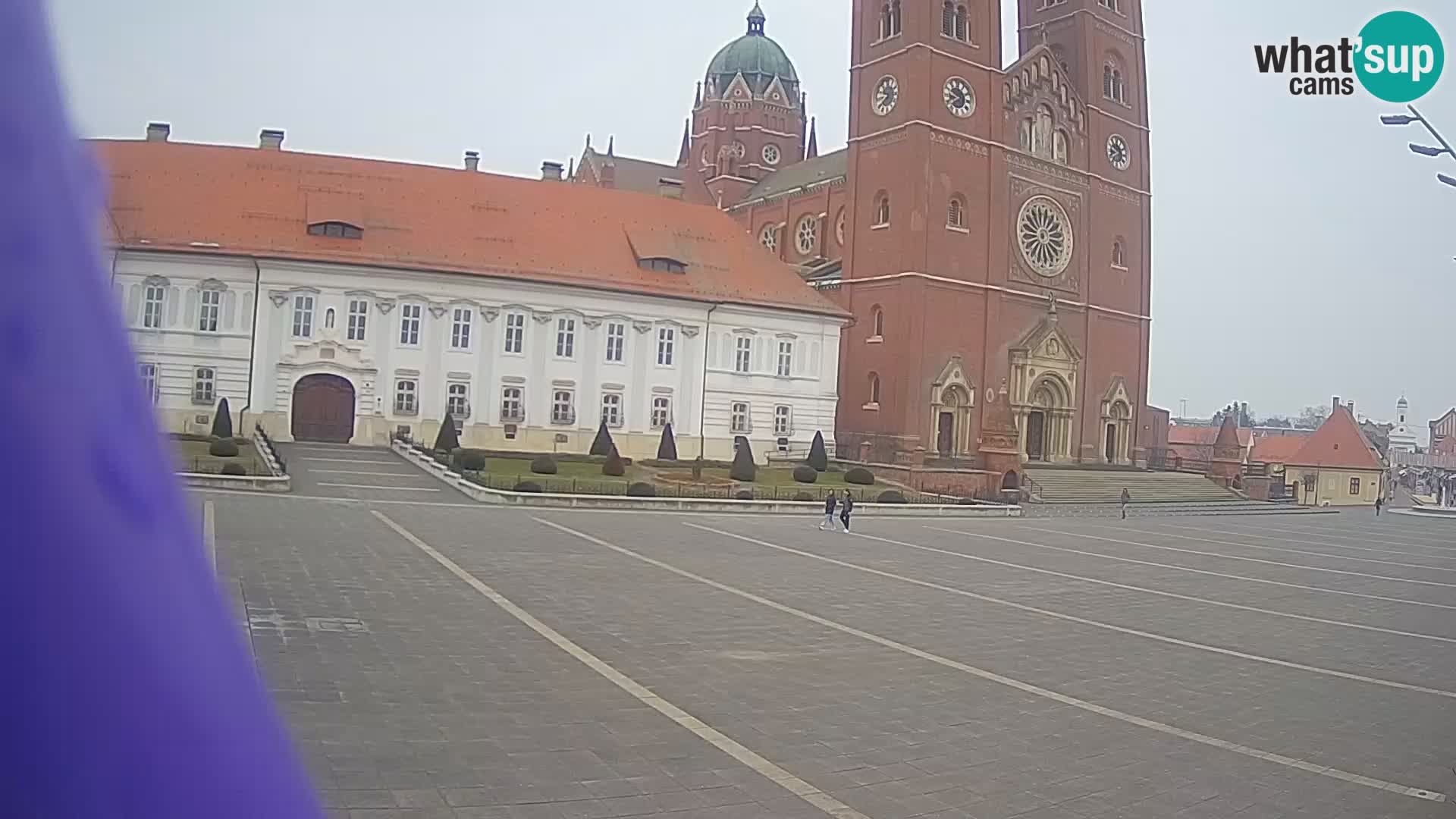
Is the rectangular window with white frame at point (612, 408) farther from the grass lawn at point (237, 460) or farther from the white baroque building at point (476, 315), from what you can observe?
the grass lawn at point (237, 460)

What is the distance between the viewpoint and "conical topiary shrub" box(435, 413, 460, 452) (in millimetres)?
37531

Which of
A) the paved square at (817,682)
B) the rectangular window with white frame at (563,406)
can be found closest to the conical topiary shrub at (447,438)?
the rectangular window with white frame at (563,406)

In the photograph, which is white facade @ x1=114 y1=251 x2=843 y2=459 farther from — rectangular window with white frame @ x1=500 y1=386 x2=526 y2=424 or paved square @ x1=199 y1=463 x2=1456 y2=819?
paved square @ x1=199 y1=463 x2=1456 y2=819

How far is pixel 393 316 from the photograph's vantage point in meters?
42.3

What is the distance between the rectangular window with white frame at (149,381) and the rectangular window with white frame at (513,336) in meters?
43.5

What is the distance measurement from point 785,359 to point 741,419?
3.32 metres

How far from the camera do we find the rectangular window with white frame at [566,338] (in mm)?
44625

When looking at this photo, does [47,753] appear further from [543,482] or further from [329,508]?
[543,482]

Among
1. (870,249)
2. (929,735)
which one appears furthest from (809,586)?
(870,249)

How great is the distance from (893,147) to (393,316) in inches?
932

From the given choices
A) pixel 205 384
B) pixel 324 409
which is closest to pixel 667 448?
pixel 324 409

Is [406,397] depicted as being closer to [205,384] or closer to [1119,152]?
[205,384]

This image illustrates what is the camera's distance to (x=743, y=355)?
47.4 meters

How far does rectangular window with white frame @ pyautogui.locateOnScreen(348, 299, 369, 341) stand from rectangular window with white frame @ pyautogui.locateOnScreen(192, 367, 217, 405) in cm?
489
